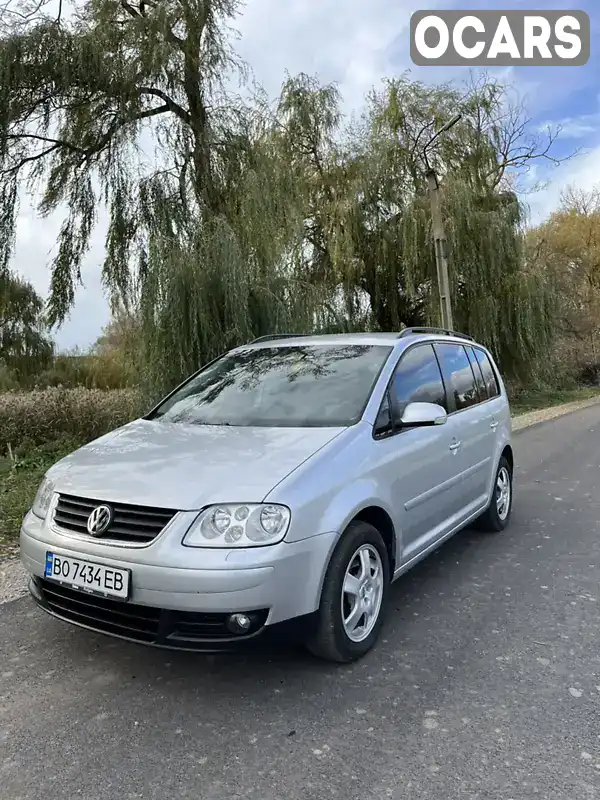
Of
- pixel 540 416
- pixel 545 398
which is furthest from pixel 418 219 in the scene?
pixel 545 398

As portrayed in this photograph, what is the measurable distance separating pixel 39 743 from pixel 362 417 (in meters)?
2.16

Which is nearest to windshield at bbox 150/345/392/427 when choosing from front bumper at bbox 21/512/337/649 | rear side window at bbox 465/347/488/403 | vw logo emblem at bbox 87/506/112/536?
front bumper at bbox 21/512/337/649

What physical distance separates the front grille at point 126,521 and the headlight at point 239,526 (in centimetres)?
15

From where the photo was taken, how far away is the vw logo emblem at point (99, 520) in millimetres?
2902

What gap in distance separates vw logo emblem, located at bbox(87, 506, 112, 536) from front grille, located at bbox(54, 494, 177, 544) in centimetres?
2

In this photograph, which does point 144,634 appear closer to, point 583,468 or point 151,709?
point 151,709

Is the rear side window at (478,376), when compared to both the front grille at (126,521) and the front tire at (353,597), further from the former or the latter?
the front grille at (126,521)

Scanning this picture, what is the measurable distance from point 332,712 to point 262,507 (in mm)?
940

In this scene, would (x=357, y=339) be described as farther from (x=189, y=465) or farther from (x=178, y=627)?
(x=178, y=627)

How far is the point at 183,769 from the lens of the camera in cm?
242

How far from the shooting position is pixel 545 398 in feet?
79.0

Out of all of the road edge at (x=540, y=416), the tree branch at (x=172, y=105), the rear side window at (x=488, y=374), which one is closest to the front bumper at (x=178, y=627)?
the rear side window at (x=488, y=374)

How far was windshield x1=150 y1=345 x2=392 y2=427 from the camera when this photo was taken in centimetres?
376

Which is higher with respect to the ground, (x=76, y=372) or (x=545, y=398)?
(x=76, y=372)
